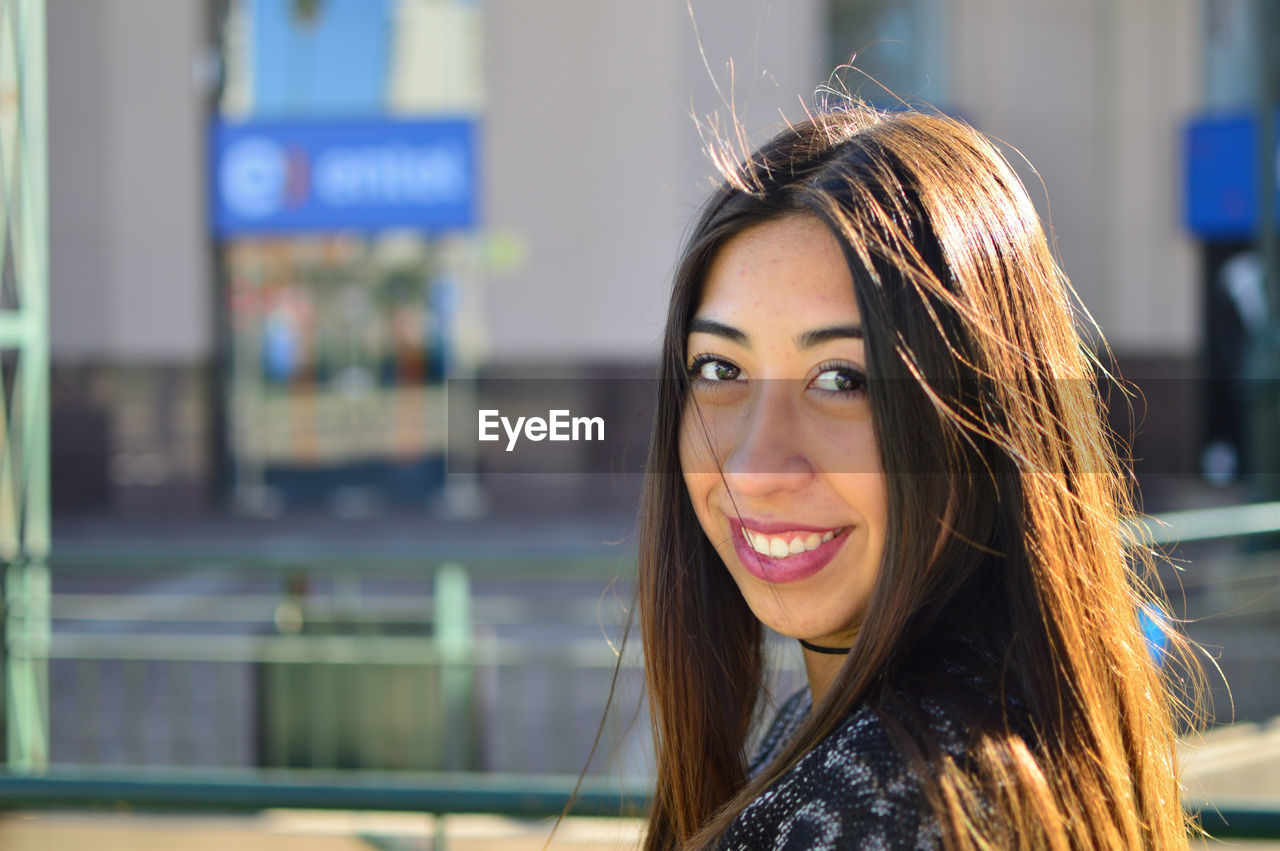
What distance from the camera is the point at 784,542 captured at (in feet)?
4.06

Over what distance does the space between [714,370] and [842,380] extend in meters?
0.20

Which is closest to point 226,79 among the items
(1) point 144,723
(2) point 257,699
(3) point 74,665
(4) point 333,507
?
(4) point 333,507

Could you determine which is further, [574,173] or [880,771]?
[574,173]

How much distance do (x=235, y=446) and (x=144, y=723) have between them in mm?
7374

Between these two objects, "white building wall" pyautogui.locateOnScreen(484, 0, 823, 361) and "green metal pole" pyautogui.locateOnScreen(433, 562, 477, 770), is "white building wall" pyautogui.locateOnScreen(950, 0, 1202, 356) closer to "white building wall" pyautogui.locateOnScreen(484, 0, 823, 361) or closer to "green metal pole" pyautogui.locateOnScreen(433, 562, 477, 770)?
"white building wall" pyautogui.locateOnScreen(484, 0, 823, 361)

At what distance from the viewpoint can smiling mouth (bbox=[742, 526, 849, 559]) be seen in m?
1.21

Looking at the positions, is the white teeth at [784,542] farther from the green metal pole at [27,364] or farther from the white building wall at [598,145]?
the white building wall at [598,145]

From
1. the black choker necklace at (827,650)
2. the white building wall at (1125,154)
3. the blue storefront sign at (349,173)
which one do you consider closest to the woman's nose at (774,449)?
the black choker necklace at (827,650)

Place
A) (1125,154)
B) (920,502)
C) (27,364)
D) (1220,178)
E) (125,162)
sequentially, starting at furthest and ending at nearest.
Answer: (1125,154), (1220,178), (125,162), (27,364), (920,502)

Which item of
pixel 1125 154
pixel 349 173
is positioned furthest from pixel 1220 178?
pixel 349 173

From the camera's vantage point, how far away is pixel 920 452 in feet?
3.57

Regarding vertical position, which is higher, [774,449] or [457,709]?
[774,449]

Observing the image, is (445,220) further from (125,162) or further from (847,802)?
(847,802)

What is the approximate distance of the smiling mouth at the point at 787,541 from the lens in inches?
47.5
